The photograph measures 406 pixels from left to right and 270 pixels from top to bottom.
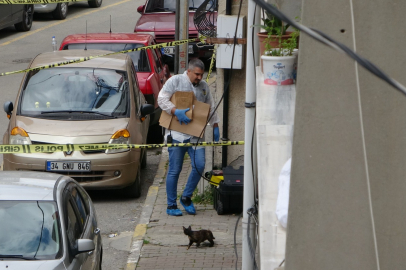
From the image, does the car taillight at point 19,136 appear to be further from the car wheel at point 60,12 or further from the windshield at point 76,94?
the car wheel at point 60,12

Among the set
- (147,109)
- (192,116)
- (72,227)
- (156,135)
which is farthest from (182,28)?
(72,227)

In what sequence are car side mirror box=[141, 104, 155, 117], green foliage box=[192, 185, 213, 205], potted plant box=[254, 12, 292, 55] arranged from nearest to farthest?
potted plant box=[254, 12, 292, 55] → green foliage box=[192, 185, 213, 205] → car side mirror box=[141, 104, 155, 117]

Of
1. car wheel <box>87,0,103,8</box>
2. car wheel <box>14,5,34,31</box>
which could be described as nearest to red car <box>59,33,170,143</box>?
car wheel <box>14,5,34,31</box>

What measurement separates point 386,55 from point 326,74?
0.79 feet

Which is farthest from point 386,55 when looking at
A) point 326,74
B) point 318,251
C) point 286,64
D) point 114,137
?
point 114,137

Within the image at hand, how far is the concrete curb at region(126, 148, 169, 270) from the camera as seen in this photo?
712cm

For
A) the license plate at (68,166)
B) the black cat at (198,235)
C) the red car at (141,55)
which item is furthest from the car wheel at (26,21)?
the black cat at (198,235)

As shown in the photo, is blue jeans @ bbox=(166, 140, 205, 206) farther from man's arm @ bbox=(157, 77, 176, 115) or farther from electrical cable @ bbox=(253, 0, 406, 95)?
electrical cable @ bbox=(253, 0, 406, 95)

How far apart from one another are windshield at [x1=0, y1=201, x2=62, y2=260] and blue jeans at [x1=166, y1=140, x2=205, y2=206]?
2763 mm

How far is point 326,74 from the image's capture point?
8.11 ft

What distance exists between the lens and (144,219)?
8.35 m

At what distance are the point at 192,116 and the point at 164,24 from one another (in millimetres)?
10454

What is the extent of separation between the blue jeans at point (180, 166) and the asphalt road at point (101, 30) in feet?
2.12

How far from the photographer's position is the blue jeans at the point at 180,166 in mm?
8055
